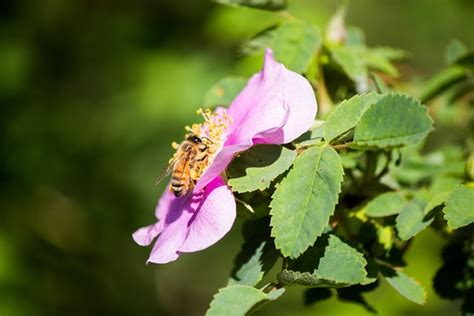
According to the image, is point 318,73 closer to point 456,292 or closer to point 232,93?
point 232,93

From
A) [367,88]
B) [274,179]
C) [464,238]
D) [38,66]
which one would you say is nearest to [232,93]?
[367,88]

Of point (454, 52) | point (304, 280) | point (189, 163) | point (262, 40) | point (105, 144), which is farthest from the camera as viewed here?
point (105, 144)

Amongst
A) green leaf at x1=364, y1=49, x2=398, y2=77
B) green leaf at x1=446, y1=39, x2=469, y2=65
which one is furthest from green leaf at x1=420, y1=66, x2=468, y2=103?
green leaf at x1=364, y1=49, x2=398, y2=77

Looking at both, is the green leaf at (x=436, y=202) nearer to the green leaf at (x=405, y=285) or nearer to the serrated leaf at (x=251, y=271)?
the green leaf at (x=405, y=285)

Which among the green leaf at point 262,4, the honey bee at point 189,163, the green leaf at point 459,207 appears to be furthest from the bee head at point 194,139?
the green leaf at point 459,207

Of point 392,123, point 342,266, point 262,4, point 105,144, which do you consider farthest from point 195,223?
point 105,144

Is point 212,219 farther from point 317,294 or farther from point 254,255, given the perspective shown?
point 317,294

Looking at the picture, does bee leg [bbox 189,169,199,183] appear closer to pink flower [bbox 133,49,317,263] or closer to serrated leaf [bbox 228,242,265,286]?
pink flower [bbox 133,49,317,263]
